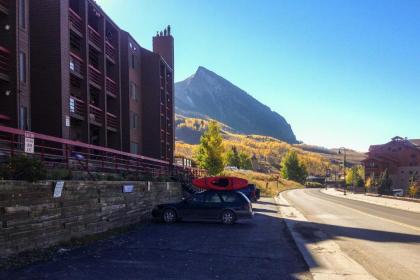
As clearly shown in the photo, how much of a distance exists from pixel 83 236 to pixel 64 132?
1247 cm

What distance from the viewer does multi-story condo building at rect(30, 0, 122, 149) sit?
2577 cm

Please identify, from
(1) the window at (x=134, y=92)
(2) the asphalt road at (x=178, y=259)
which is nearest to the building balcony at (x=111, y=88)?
(1) the window at (x=134, y=92)

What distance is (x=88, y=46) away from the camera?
3105cm

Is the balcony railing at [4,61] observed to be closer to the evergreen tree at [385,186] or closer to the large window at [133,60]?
the large window at [133,60]

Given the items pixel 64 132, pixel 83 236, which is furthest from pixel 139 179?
pixel 83 236

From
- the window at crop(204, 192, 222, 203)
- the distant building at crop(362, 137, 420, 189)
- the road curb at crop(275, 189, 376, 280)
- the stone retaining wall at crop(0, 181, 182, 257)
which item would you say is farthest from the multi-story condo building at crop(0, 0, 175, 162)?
the distant building at crop(362, 137, 420, 189)

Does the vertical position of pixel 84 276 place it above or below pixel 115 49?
below

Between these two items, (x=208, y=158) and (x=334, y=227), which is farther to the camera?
(x=208, y=158)

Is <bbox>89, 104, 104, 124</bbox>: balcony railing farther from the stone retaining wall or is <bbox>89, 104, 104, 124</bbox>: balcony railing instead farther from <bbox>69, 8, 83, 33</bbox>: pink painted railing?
the stone retaining wall

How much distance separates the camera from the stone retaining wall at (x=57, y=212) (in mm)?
10641

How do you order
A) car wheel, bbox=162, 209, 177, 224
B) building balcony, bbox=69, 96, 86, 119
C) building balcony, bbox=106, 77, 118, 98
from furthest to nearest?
building balcony, bbox=106, 77, 118, 98, building balcony, bbox=69, 96, 86, 119, car wheel, bbox=162, 209, 177, 224

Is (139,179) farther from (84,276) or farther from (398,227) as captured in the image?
(84,276)

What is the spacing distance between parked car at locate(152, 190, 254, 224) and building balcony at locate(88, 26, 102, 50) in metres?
15.5

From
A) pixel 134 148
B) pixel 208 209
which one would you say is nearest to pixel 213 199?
pixel 208 209
